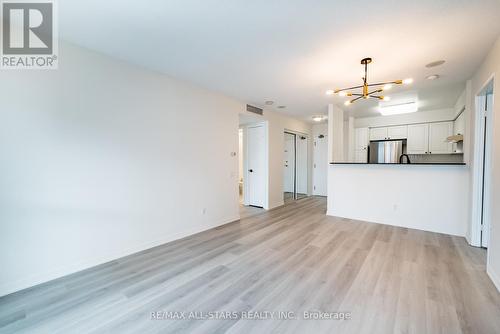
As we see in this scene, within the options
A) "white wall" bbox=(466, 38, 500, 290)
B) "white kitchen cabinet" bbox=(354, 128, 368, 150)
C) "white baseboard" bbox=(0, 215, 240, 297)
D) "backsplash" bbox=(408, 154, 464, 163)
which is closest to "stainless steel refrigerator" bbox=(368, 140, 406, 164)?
"white kitchen cabinet" bbox=(354, 128, 368, 150)

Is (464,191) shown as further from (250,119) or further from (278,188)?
(250,119)

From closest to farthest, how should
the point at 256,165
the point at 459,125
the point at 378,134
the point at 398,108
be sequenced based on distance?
the point at 459,125, the point at 398,108, the point at 256,165, the point at 378,134

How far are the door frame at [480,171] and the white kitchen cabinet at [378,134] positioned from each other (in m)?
3.23

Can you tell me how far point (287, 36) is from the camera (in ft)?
7.38

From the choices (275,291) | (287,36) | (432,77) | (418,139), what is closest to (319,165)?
(418,139)

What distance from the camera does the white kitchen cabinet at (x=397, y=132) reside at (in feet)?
19.4

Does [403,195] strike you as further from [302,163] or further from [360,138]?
[302,163]

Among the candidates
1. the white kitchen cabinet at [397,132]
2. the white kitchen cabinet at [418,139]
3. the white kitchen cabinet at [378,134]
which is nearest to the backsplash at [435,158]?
the white kitchen cabinet at [418,139]

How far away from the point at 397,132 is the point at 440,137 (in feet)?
3.05

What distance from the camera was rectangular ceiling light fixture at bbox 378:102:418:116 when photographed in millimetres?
5047

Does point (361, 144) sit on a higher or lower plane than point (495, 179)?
higher

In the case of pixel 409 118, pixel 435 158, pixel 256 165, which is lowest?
pixel 256 165

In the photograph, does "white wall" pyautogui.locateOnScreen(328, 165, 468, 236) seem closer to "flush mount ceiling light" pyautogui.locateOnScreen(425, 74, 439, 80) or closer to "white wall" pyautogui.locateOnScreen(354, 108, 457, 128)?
"flush mount ceiling light" pyautogui.locateOnScreen(425, 74, 439, 80)

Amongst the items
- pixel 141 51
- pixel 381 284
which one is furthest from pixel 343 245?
pixel 141 51
